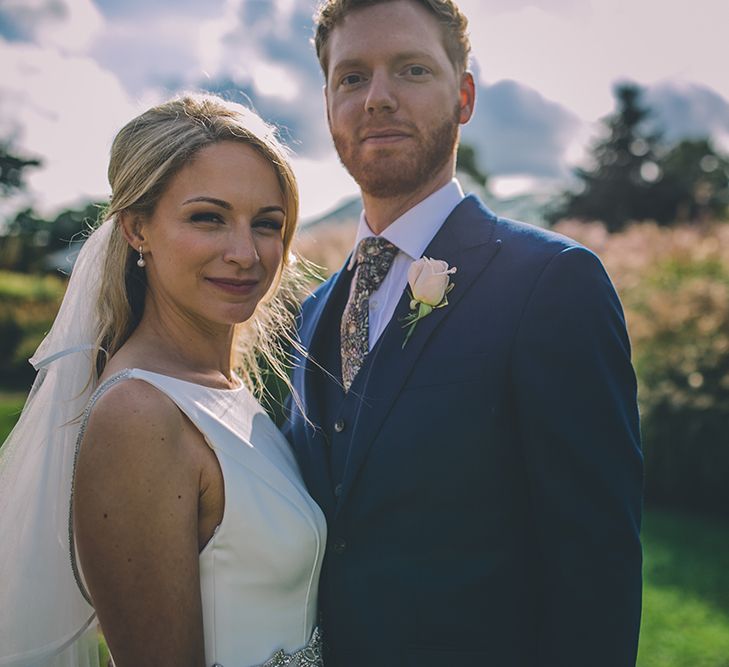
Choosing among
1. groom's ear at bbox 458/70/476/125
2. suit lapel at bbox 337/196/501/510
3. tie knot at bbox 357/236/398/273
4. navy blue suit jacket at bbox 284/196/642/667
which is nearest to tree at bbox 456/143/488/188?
groom's ear at bbox 458/70/476/125

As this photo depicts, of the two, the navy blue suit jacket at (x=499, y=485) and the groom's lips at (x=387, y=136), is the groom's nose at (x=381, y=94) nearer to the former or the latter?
the groom's lips at (x=387, y=136)

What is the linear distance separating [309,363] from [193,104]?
983 mm

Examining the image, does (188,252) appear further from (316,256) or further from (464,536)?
(316,256)

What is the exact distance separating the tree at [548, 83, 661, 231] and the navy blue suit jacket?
3299 cm

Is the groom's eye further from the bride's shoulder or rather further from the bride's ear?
the bride's shoulder

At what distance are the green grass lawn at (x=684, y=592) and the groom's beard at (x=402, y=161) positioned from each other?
7.93ft

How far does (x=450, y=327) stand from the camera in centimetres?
232

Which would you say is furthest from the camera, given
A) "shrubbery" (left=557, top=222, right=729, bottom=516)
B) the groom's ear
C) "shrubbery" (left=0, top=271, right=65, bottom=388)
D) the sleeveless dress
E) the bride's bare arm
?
"shrubbery" (left=0, top=271, right=65, bottom=388)

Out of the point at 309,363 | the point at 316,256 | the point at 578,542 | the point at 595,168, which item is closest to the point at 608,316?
the point at 578,542

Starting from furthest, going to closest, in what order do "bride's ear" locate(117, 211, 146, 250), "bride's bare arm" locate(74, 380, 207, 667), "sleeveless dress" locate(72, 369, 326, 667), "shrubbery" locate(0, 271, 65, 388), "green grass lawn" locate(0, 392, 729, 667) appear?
"shrubbery" locate(0, 271, 65, 388) < "green grass lawn" locate(0, 392, 729, 667) < "bride's ear" locate(117, 211, 146, 250) < "sleeveless dress" locate(72, 369, 326, 667) < "bride's bare arm" locate(74, 380, 207, 667)

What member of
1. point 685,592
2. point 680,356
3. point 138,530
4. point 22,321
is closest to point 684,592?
point 685,592

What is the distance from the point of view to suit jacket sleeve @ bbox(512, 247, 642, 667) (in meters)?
2.07

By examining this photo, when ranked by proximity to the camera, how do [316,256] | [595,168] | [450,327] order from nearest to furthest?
[450,327]
[316,256]
[595,168]

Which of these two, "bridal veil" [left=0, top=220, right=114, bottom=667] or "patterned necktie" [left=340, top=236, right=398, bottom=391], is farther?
"patterned necktie" [left=340, top=236, right=398, bottom=391]
